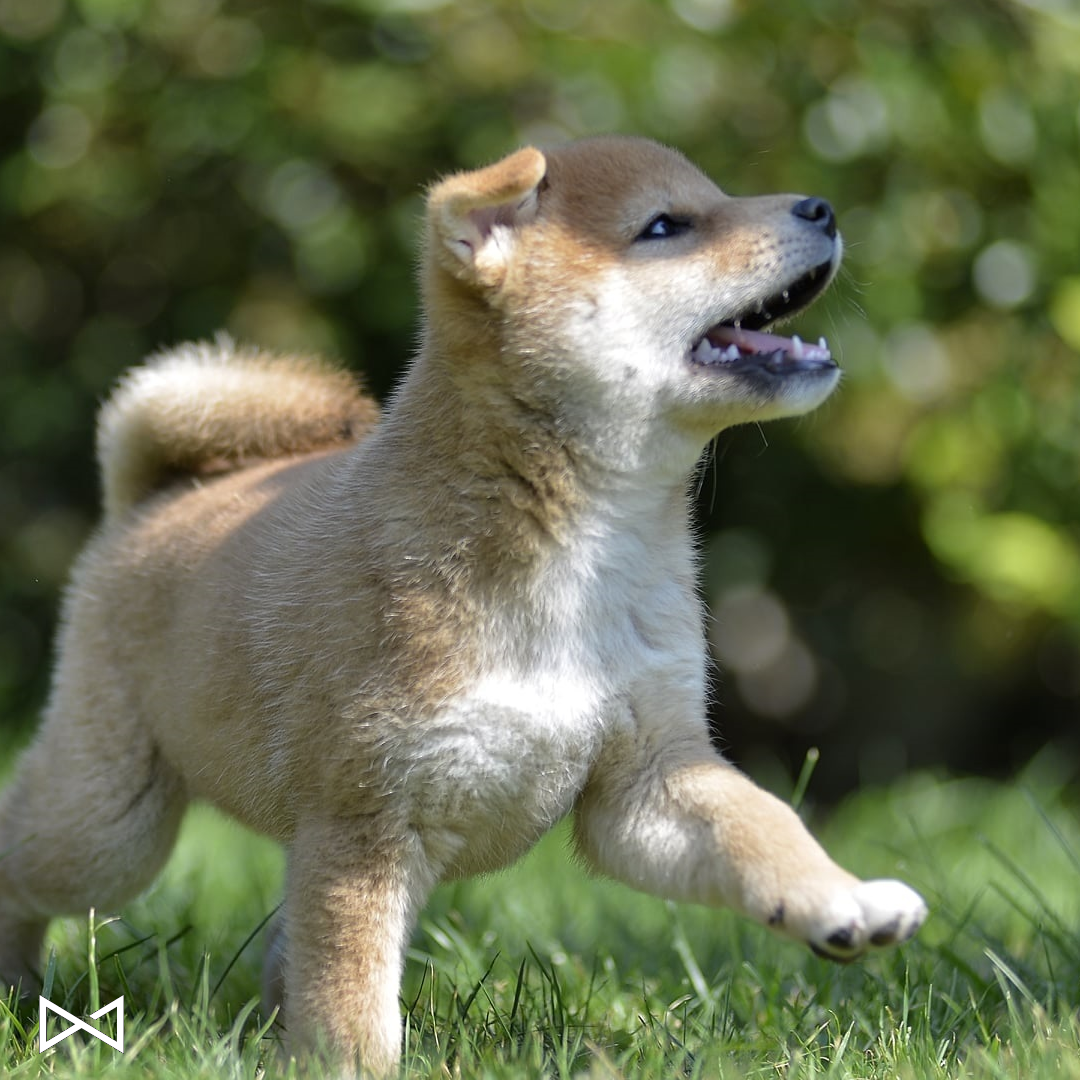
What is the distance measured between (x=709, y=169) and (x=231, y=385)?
7.40 feet

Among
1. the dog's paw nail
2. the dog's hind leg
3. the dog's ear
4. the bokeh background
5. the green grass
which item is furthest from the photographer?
the bokeh background

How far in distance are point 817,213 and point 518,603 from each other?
0.94 metres

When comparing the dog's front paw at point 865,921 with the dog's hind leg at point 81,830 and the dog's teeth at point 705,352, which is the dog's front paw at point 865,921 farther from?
the dog's hind leg at point 81,830

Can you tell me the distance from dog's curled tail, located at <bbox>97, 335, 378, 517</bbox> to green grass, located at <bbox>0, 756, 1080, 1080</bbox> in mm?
1087

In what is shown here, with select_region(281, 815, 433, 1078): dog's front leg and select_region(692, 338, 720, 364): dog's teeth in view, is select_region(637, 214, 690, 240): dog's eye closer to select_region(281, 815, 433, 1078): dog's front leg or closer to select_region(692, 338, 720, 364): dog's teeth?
select_region(692, 338, 720, 364): dog's teeth

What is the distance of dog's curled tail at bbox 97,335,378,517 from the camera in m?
3.75

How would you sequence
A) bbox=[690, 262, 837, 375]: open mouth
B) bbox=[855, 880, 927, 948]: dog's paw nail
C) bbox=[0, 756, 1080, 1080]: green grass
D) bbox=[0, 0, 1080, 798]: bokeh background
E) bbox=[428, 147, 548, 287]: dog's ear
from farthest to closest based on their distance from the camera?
1. bbox=[0, 0, 1080, 798]: bokeh background
2. bbox=[690, 262, 837, 375]: open mouth
3. bbox=[428, 147, 548, 287]: dog's ear
4. bbox=[0, 756, 1080, 1080]: green grass
5. bbox=[855, 880, 927, 948]: dog's paw nail

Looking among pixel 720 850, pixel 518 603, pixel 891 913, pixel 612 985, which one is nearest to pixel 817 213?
pixel 518 603

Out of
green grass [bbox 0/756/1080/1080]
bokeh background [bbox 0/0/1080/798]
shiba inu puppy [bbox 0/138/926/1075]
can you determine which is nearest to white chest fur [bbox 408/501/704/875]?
shiba inu puppy [bbox 0/138/926/1075]

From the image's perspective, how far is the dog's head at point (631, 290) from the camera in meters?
2.88

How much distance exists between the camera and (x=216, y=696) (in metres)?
3.14

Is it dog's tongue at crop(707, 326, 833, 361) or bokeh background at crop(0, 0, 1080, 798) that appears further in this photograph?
bokeh background at crop(0, 0, 1080, 798)

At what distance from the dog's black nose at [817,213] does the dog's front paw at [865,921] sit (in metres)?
1.24

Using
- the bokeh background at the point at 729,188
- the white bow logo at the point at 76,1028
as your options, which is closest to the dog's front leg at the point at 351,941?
the white bow logo at the point at 76,1028
